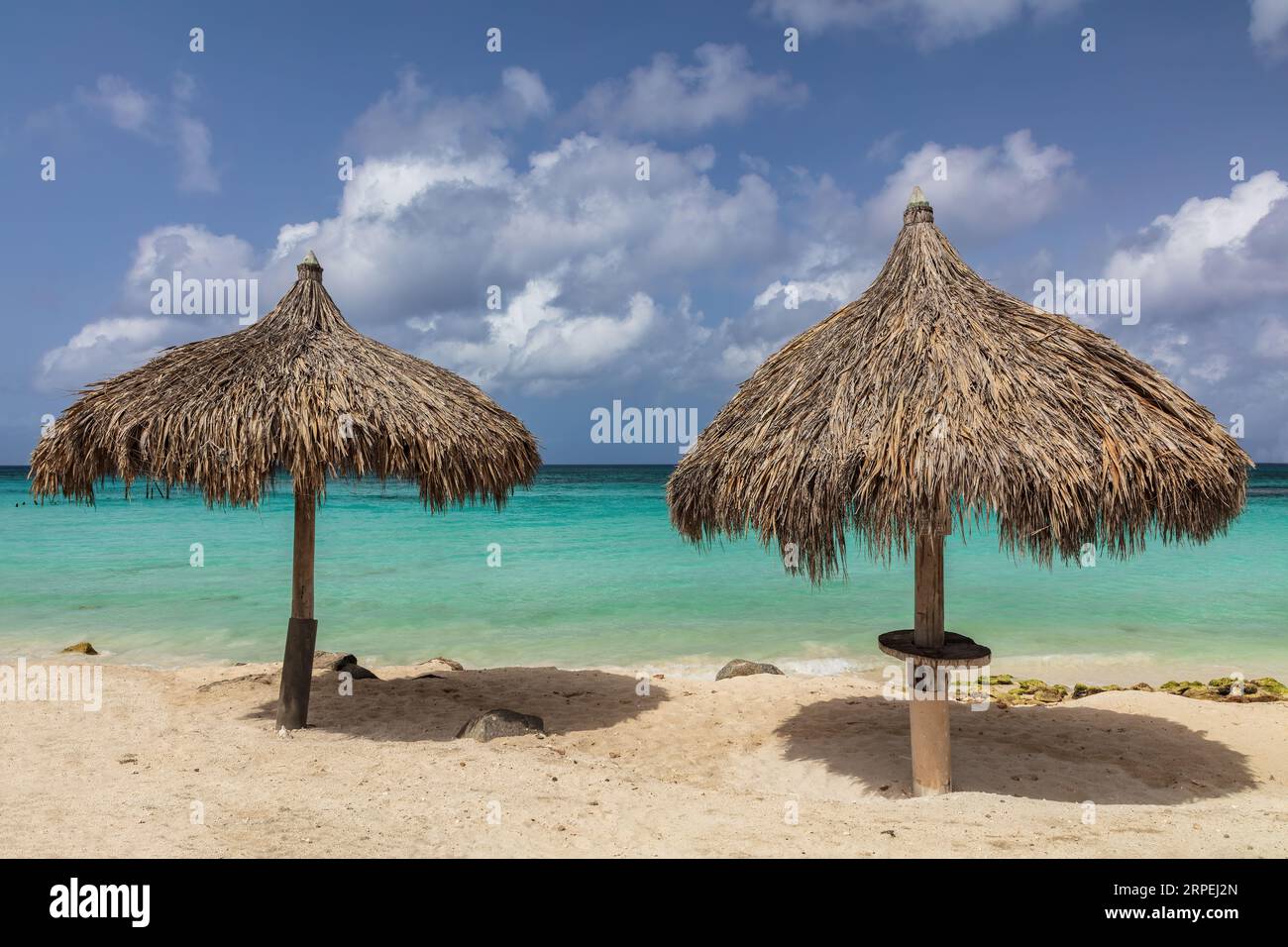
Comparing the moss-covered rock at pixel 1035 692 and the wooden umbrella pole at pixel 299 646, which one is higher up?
the wooden umbrella pole at pixel 299 646

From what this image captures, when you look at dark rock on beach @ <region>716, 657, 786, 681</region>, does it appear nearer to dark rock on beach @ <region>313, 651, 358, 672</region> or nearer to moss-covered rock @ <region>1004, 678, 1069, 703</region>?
moss-covered rock @ <region>1004, 678, 1069, 703</region>

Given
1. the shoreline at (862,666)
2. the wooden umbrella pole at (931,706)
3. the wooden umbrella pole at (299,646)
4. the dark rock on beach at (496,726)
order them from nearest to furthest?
the wooden umbrella pole at (931,706), the dark rock on beach at (496,726), the wooden umbrella pole at (299,646), the shoreline at (862,666)

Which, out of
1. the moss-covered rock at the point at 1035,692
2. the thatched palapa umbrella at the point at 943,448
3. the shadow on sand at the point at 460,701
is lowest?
the moss-covered rock at the point at 1035,692

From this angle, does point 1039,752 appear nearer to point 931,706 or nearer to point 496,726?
point 931,706

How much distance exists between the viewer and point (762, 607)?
13.8 meters

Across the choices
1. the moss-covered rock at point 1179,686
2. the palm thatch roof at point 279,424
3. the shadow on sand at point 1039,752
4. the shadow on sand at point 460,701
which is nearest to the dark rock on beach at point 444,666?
the shadow on sand at point 460,701

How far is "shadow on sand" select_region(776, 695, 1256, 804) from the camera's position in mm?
5461

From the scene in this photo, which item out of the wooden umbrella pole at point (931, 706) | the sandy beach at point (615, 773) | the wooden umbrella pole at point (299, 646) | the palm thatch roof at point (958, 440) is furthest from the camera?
the wooden umbrella pole at point (299, 646)

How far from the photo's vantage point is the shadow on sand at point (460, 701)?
21.7 ft

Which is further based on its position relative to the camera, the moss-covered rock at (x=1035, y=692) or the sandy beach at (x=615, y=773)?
the moss-covered rock at (x=1035, y=692)

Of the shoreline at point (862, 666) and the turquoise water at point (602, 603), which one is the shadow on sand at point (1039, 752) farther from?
the turquoise water at point (602, 603)

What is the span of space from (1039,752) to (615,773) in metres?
3.31

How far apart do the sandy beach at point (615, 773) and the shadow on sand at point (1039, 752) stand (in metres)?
0.02

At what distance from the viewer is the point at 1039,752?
6109 mm
